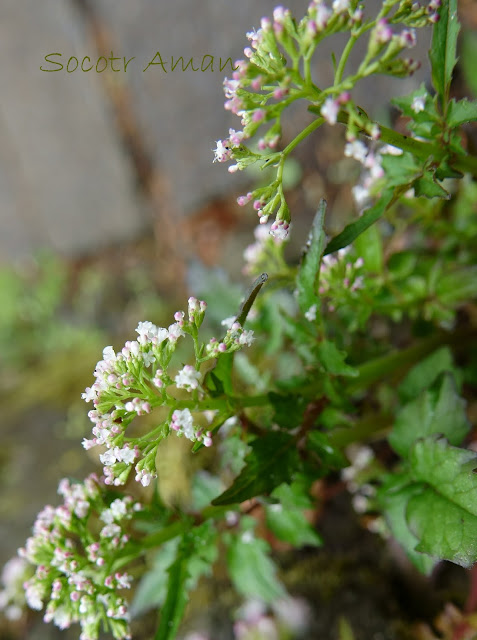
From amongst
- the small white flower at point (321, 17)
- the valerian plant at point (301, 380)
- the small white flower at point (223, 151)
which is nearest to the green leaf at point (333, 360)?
the valerian plant at point (301, 380)

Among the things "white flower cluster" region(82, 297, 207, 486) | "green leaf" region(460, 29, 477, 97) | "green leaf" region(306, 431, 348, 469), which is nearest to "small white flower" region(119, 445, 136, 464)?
"white flower cluster" region(82, 297, 207, 486)

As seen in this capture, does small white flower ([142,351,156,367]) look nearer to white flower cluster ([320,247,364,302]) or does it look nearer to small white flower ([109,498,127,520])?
small white flower ([109,498,127,520])

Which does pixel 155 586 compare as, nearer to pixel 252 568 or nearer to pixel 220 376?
pixel 252 568

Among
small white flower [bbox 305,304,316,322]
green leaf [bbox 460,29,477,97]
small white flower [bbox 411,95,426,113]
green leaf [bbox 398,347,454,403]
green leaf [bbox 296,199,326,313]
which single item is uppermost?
green leaf [bbox 460,29,477,97]

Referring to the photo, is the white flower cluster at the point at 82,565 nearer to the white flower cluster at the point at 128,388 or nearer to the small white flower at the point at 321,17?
the white flower cluster at the point at 128,388

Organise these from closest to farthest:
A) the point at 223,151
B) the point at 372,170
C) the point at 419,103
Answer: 1. the point at 223,151
2. the point at 419,103
3. the point at 372,170

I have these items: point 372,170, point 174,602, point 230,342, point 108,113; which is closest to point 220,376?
point 230,342
